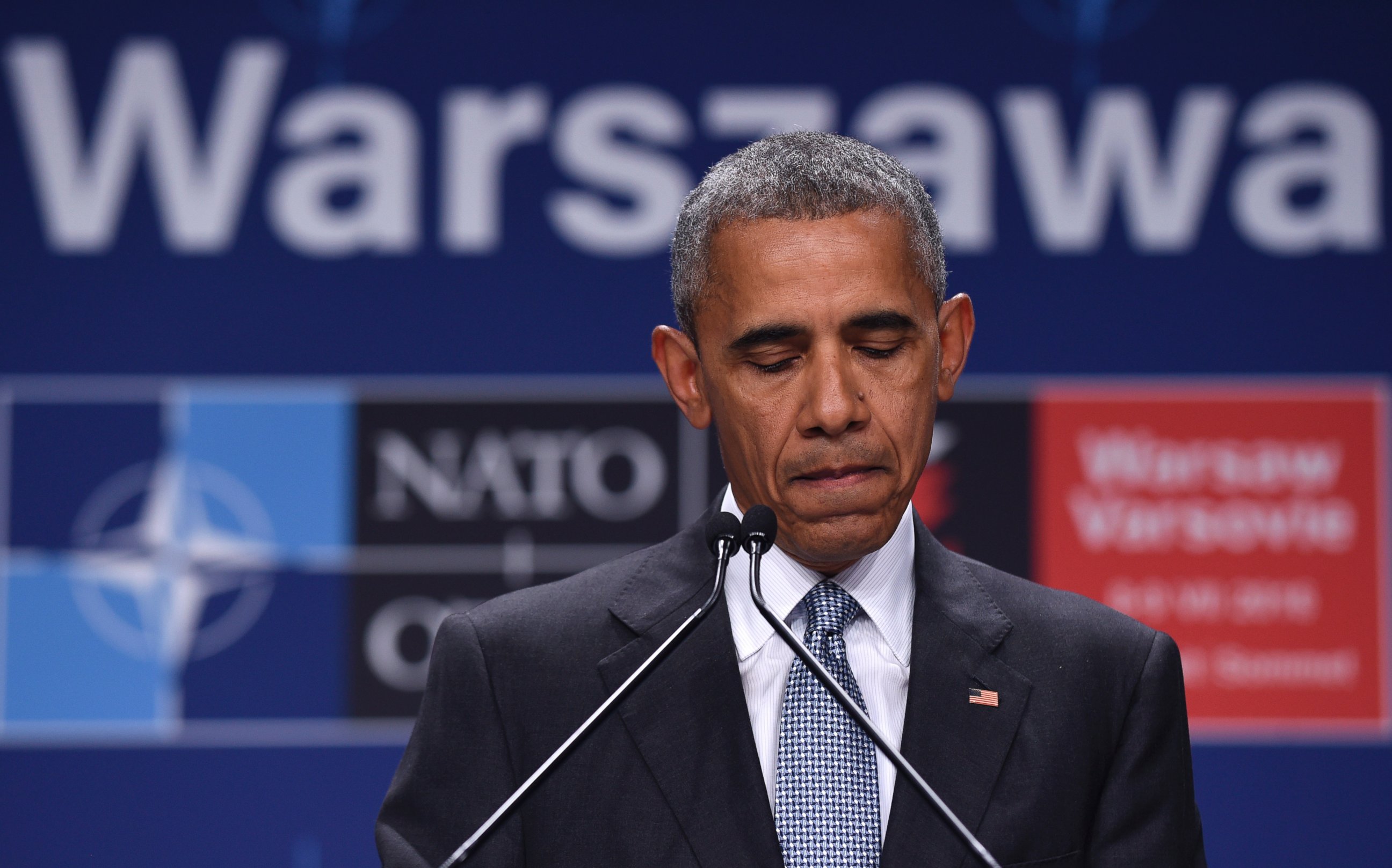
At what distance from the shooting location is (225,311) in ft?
9.86

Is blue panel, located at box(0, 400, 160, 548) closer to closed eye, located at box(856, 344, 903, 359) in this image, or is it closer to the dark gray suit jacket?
the dark gray suit jacket

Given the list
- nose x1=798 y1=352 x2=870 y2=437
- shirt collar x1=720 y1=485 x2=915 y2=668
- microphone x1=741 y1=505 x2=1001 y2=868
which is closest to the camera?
microphone x1=741 y1=505 x2=1001 y2=868

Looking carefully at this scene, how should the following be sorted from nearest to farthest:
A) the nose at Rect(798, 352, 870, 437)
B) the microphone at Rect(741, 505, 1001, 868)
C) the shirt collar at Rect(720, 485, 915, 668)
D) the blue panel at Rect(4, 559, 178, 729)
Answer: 1. the microphone at Rect(741, 505, 1001, 868)
2. the nose at Rect(798, 352, 870, 437)
3. the shirt collar at Rect(720, 485, 915, 668)
4. the blue panel at Rect(4, 559, 178, 729)

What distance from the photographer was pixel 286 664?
9.70ft

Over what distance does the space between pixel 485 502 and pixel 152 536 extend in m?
0.72

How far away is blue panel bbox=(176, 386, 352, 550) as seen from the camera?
9.70 feet

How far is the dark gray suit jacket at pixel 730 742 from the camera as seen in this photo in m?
1.17

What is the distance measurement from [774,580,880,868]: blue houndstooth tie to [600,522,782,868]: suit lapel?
0.9 inches

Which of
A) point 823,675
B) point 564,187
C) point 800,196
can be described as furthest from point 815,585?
point 564,187

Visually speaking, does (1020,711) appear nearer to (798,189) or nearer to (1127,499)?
(798,189)

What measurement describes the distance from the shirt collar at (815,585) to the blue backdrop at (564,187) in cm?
171

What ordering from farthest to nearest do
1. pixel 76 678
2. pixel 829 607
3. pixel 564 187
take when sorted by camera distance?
pixel 564 187
pixel 76 678
pixel 829 607

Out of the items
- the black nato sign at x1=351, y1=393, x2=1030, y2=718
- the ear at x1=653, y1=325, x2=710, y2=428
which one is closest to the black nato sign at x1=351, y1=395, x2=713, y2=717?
the black nato sign at x1=351, y1=393, x2=1030, y2=718

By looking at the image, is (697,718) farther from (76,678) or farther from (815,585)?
(76,678)
